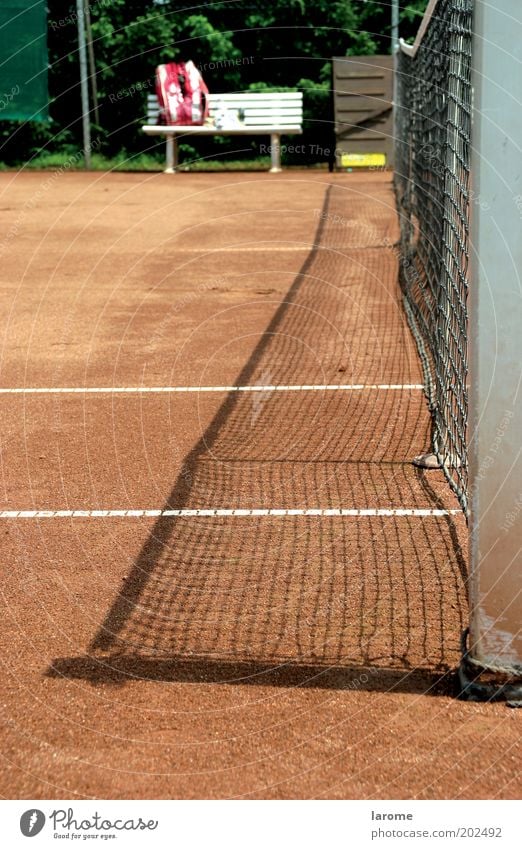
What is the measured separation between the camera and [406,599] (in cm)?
466

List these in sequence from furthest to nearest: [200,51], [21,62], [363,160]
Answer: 1. [200,51]
2. [363,160]
3. [21,62]

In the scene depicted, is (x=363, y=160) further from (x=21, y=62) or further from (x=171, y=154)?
(x=21, y=62)

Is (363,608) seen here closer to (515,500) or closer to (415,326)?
(515,500)

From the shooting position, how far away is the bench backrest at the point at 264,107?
24609 millimetres

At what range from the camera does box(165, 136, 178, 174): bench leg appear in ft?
79.1

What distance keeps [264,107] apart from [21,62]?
4941mm

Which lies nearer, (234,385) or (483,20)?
(483,20)

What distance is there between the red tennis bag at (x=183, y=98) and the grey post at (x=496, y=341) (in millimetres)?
20992

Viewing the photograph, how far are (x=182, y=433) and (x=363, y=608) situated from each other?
274 centimetres

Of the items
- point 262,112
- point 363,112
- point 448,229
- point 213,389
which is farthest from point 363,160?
point 448,229

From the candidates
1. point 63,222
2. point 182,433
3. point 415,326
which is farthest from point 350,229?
point 182,433

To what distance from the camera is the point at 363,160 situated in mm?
25000

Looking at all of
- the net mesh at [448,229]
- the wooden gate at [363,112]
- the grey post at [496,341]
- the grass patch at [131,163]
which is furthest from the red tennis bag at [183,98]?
the grey post at [496,341]

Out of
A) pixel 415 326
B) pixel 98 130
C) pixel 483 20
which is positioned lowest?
pixel 98 130
